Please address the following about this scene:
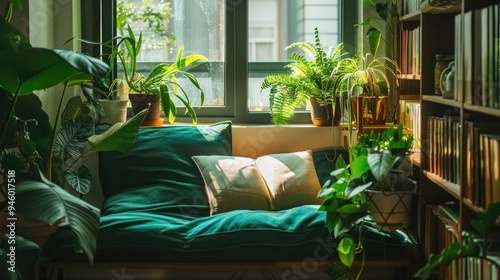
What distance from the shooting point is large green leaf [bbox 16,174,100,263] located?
8.80ft

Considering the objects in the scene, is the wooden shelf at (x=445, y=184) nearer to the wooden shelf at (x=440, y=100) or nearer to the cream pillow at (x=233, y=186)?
the wooden shelf at (x=440, y=100)

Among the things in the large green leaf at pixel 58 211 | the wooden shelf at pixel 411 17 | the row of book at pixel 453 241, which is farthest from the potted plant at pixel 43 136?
the wooden shelf at pixel 411 17

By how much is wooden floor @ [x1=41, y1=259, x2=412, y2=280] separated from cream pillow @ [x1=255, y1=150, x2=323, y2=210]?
1.21 feet

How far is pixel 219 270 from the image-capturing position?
12.4 feet

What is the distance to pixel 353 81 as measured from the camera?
4.42m


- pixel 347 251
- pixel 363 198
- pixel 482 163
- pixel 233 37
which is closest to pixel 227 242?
pixel 347 251

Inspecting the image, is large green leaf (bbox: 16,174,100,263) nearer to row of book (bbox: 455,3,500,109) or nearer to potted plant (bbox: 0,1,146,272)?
potted plant (bbox: 0,1,146,272)

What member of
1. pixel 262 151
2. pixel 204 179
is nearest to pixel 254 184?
pixel 204 179

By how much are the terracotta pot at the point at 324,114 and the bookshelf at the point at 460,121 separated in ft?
1.98

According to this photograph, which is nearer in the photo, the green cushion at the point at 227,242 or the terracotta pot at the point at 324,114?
the green cushion at the point at 227,242

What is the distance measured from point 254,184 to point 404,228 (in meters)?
0.90

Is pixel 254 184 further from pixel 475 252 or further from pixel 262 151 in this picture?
pixel 475 252

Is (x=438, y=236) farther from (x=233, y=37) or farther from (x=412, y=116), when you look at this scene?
(x=233, y=37)

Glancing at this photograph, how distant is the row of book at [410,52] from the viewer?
4.20 m
